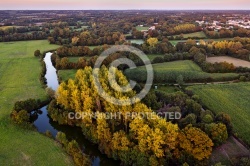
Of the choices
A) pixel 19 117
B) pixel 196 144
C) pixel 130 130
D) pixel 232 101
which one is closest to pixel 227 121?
pixel 196 144

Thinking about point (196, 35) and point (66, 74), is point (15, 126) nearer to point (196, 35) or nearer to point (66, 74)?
point (66, 74)

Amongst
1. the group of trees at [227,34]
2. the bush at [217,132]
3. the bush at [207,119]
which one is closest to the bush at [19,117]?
the bush at [207,119]

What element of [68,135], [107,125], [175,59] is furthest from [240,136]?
[175,59]

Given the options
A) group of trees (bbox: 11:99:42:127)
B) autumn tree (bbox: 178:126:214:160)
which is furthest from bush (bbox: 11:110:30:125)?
autumn tree (bbox: 178:126:214:160)

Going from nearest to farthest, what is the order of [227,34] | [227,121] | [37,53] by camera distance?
[227,121], [37,53], [227,34]

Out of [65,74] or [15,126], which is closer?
[15,126]

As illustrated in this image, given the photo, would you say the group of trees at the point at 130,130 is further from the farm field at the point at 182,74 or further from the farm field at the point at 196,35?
the farm field at the point at 196,35
